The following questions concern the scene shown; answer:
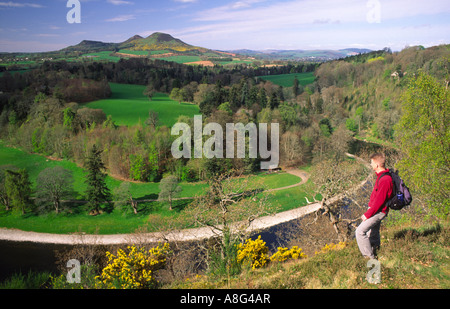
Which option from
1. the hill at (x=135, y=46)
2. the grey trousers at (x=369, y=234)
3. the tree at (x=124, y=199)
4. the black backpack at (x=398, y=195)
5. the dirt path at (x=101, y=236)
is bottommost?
the dirt path at (x=101, y=236)

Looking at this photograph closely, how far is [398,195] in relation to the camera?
19.6 ft

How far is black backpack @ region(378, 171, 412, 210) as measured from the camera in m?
5.92

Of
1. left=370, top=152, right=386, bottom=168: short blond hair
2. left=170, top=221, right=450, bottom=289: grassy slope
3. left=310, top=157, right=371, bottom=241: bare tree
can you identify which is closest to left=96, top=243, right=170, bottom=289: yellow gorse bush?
left=170, top=221, right=450, bottom=289: grassy slope

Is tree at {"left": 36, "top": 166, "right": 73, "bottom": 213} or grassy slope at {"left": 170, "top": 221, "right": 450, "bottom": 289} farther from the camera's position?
tree at {"left": 36, "top": 166, "right": 73, "bottom": 213}

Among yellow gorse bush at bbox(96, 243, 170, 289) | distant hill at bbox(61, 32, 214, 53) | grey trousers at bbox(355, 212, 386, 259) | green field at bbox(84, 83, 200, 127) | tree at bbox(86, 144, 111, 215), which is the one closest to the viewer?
grey trousers at bbox(355, 212, 386, 259)

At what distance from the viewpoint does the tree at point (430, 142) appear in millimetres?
9078

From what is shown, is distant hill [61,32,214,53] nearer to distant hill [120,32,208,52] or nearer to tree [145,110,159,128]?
distant hill [120,32,208,52]

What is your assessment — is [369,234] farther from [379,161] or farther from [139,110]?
[139,110]

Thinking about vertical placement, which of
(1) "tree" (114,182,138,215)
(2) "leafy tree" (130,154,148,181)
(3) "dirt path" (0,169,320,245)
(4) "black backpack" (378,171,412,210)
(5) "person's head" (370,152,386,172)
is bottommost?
(3) "dirt path" (0,169,320,245)

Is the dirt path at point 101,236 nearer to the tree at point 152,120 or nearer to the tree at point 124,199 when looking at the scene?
the tree at point 124,199

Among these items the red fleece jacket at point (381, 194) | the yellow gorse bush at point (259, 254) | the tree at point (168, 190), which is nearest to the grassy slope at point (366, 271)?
the red fleece jacket at point (381, 194)

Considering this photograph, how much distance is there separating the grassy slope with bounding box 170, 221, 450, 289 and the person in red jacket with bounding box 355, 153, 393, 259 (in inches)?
22.3

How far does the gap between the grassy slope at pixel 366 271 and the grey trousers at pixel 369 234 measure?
336 millimetres
